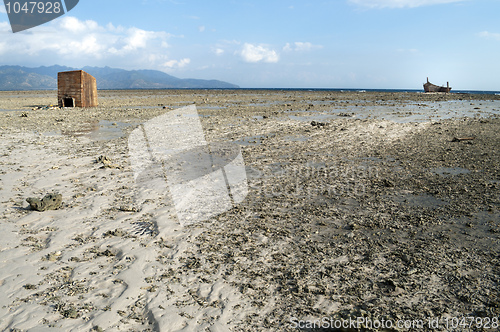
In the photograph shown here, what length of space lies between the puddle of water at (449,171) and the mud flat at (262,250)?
0.07 metres

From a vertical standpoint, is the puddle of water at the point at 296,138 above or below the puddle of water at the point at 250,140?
above

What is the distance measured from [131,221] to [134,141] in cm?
680

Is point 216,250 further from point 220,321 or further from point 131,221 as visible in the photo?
point 131,221

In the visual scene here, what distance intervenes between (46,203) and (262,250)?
3.43 m

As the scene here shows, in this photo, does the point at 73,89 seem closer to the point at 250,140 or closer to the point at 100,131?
the point at 100,131

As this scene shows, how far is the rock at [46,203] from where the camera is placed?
4914 mm

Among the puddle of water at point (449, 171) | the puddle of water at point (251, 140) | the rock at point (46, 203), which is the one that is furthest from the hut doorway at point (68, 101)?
the puddle of water at point (449, 171)

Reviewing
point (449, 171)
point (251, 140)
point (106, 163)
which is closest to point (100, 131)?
point (106, 163)

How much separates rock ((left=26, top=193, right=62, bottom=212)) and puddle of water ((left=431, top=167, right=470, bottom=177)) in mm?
7372

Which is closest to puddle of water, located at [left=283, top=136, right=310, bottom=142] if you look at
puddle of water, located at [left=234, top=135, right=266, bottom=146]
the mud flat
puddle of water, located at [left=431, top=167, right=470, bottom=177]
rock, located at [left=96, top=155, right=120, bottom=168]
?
puddle of water, located at [left=234, top=135, right=266, bottom=146]

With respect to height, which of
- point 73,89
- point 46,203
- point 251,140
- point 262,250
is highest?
point 73,89

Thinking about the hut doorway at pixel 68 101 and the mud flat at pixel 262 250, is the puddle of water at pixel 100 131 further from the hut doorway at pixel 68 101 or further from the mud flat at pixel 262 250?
the hut doorway at pixel 68 101

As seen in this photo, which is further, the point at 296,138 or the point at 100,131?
the point at 100,131

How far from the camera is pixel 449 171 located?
7238 millimetres
